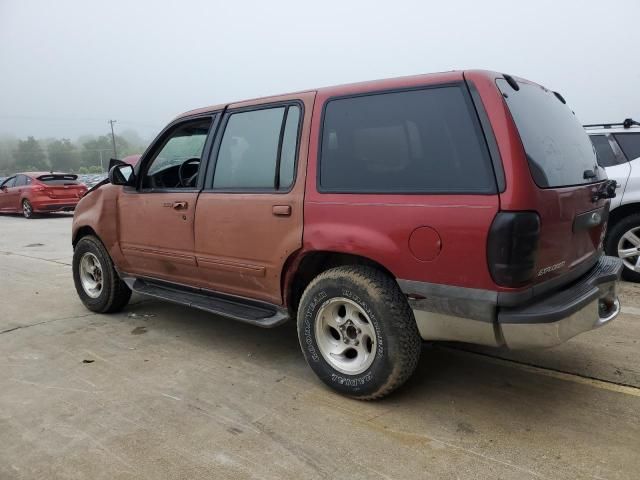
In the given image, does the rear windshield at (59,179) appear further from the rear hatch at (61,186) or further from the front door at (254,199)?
the front door at (254,199)

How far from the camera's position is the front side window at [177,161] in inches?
168

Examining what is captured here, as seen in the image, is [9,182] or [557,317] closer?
[557,317]

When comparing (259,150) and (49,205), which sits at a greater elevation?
(259,150)

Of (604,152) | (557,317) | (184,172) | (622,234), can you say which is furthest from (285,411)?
(604,152)

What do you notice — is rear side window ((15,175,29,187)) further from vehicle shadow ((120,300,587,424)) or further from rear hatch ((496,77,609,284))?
rear hatch ((496,77,609,284))

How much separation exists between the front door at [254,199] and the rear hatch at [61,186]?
14.4 m

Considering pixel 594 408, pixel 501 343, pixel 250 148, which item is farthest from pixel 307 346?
pixel 594 408

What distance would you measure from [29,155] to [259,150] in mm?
93017

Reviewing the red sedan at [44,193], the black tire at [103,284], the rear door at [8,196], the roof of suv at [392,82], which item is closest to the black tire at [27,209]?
the red sedan at [44,193]

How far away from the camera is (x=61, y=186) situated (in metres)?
16.4

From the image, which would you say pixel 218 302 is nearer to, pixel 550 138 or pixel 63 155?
pixel 550 138

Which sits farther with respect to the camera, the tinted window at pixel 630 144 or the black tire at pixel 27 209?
the black tire at pixel 27 209

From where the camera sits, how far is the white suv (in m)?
5.51

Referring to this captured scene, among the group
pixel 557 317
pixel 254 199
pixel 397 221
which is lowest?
pixel 557 317
